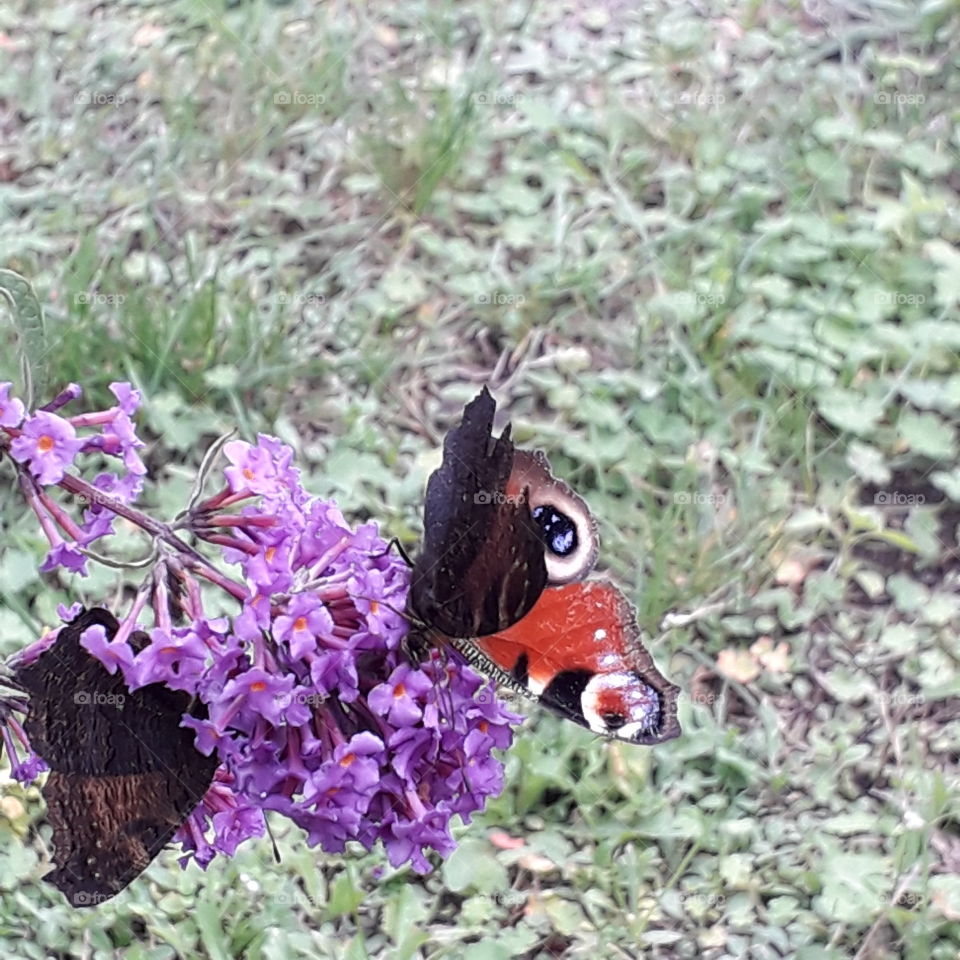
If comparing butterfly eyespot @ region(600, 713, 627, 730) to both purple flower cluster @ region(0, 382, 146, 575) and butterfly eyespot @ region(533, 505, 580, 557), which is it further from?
purple flower cluster @ region(0, 382, 146, 575)

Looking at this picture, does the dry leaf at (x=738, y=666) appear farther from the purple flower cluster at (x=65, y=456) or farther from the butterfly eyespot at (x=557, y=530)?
the purple flower cluster at (x=65, y=456)

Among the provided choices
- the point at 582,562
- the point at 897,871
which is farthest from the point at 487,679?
the point at 897,871

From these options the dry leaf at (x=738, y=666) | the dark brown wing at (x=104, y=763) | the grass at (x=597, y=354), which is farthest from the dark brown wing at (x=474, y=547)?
the dry leaf at (x=738, y=666)

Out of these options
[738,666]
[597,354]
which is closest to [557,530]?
[738,666]

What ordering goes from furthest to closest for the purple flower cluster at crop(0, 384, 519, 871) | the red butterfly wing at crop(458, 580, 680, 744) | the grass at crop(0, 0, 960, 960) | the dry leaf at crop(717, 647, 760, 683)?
Answer: the dry leaf at crop(717, 647, 760, 683), the grass at crop(0, 0, 960, 960), the red butterfly wing at crop(458, 580, 680, 744), the purple flower cluster at crop(0, 384, 519, 871)

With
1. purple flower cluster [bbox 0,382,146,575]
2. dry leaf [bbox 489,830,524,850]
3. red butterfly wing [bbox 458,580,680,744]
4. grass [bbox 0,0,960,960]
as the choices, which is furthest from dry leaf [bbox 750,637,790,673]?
purple flower cluster [bbox 0,382,146,575]

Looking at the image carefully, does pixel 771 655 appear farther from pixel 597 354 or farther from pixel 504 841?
pixel 597 354
